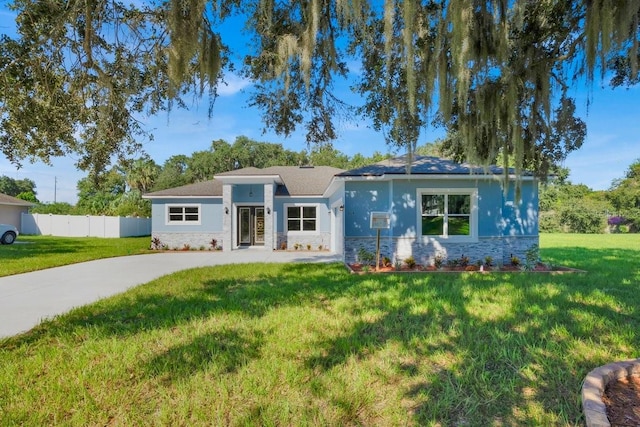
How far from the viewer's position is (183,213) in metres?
16.6

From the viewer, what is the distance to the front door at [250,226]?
17469 millimetres

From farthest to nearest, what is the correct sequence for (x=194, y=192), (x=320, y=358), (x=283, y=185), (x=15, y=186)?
(x=15, y=186), (x=283, y=185), (x=194, y=192), (x=320, y=358)

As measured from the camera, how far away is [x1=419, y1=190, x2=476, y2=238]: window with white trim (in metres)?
10.3

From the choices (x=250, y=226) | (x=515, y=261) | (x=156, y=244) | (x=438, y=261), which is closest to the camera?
(x=438, y=261)

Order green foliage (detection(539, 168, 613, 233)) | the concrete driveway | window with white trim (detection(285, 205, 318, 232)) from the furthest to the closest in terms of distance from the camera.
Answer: green foliage (detection(539, 168, 613, 233)), window with white trim (detection(285, 205, 318, 232)), the concrete driveway

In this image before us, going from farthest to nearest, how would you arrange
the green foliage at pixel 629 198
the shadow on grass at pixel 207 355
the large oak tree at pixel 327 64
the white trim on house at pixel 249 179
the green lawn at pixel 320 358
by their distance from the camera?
the green foliage at pixel 629 198 → the white trim on house at pixel 249 179 → the large oak tree at pixel 327 64 → the shadow on grass at pixel 207 355 → the green lawn at pixel 320 358

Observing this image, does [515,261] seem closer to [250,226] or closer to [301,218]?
[301,218]

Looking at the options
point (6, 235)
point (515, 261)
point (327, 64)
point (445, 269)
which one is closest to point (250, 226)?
point (445, 269)

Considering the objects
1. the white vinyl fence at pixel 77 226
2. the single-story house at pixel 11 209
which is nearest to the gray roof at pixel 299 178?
the white vinyl fence at pixel 77 226

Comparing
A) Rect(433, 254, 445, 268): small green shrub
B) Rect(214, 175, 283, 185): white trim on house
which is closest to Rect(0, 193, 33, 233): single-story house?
Rect(214, 175, 283, 185): white trim on house

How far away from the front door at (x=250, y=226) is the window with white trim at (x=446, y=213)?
9392 millimetres

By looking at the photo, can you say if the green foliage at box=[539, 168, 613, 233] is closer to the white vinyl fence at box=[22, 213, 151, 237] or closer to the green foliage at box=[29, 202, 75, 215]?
the white vinyl fence at box=[22, 213, 151, 237]

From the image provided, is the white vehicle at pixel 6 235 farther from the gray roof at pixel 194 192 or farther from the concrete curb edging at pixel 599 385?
the concrete curb edging at pixel 599 385

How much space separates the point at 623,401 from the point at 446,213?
26.1 feet
